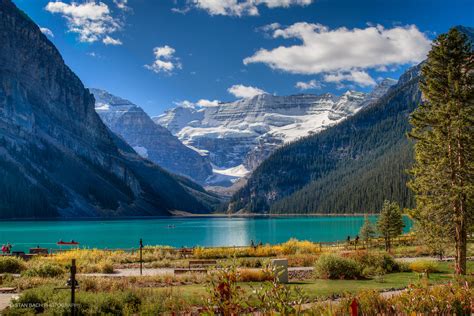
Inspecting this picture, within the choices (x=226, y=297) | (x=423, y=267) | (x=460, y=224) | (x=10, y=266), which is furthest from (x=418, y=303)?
(x=10, y=266)

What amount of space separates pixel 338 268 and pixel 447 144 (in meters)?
8.58

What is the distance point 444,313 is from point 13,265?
25984mm

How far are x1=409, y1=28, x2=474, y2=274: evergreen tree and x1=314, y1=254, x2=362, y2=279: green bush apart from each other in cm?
465

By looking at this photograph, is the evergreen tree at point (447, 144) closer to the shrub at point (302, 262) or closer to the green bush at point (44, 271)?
the shrub at point (302, 262)

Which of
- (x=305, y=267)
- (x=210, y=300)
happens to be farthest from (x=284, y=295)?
(x=305, y=267)

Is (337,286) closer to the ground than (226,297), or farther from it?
closer to the ground

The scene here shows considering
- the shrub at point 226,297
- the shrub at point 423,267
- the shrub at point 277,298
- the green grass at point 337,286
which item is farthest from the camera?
the shrub at point 423,267

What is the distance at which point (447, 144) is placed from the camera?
2622 cm

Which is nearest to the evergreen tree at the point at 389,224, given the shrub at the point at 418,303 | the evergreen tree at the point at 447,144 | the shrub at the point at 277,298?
the evergreen tree at the point at 447,144

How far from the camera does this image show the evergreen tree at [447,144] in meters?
25.6

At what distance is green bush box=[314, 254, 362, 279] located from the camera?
85.7ft

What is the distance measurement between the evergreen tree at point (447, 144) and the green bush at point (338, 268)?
4647 millimetres

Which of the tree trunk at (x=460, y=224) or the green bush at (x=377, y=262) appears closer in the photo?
the tree trunk at (x=460, y=224)

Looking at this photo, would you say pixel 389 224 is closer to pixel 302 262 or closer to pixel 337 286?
pixel 302 262
